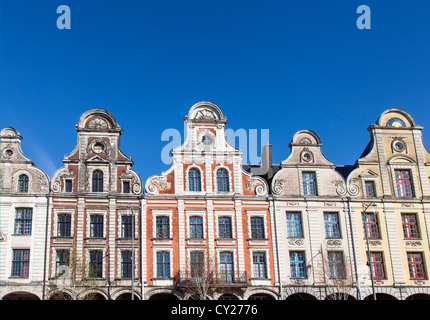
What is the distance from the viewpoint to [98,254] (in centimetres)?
3566

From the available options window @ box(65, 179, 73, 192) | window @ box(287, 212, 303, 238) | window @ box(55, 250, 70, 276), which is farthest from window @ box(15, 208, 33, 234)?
window @ box(287, 212, 303, 238)

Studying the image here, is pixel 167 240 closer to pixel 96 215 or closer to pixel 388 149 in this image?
pixel 96 215

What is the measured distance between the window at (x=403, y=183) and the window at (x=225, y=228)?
42.3ft

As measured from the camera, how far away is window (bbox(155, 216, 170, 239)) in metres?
36.7

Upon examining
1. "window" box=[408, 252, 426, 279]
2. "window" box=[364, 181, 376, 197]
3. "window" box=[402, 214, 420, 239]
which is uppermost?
"window" box=[364, 181, 376, 197]

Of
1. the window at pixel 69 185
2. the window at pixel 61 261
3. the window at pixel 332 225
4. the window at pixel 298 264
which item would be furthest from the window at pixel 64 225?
the window at pixel 332 225

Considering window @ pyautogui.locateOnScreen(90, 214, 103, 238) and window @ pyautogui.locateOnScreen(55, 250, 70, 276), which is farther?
window @ pyautogui.locateOnScreen(90, 214, 103, 238)

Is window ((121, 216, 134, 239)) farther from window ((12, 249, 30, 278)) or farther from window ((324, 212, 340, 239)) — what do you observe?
window ((324, 212, 340, 239))

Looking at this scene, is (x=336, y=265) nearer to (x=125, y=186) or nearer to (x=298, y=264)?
(x=298, y=264)

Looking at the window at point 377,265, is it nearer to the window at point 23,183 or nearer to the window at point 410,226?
the window at point 410,226

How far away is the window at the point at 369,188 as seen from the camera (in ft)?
130

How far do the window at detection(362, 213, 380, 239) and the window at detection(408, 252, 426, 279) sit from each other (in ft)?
9.13

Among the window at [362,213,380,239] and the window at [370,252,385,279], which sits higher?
the window at [362,213,380,239]

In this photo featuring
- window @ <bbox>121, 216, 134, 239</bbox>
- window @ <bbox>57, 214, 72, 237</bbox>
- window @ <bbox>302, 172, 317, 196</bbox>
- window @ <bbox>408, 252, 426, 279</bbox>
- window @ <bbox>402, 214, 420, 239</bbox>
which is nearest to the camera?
window @ <bbox>57, 214, 72, 237</bbox>
